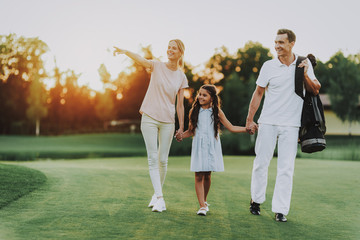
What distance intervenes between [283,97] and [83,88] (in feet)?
192

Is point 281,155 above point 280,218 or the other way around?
above

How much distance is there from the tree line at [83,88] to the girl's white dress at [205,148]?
1420 inches

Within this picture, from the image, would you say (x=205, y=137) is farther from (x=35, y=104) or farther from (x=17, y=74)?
(x=17, y=74)

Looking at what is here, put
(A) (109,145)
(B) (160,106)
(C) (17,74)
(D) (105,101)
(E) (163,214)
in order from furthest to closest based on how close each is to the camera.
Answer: (D) (105,101) < (C) (17,74) < (A) (109,145) < (B) (160,106) < (E) (163,214)

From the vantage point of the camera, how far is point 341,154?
21.3 meters

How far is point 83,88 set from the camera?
61.7 meters

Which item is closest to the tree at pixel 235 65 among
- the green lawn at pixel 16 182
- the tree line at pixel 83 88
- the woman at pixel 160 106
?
the tree line at pixel 83 88

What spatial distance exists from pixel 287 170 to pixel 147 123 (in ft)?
5.82

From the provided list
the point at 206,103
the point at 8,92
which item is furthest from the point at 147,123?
the point at 8,92

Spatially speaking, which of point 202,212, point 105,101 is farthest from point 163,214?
point 105,101

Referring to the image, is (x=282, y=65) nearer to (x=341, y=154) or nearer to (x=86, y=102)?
(x=341, y=154)

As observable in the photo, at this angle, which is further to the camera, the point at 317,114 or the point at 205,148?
the point at 205,148

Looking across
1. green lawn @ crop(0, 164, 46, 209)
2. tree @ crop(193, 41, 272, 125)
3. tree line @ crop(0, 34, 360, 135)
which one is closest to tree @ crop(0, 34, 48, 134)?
tree line @ crop(0, 34, 360, 135)

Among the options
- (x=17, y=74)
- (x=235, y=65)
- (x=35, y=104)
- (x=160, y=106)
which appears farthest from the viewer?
(x=235, y=65)
